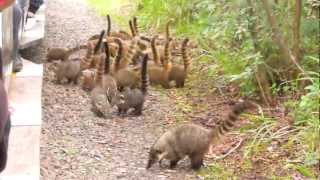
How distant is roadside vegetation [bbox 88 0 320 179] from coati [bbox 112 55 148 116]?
15.8 inches

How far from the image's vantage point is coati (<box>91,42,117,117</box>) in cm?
585

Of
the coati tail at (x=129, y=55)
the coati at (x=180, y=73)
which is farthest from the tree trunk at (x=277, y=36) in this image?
the coati tail at (x=129, y=55)

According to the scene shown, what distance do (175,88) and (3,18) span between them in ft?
6.24

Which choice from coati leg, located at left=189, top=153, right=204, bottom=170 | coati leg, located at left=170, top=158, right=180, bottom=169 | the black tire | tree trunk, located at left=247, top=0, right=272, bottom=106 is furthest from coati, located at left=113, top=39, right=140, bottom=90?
the black tire

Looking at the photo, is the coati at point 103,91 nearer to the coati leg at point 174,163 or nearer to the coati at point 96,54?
the coati at point 96,54

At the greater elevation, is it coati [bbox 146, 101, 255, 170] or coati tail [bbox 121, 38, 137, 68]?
coati tail [bbox 121, 38, 137, 68]

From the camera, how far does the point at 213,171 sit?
15.3 feet

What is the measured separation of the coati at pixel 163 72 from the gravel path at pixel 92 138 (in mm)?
180

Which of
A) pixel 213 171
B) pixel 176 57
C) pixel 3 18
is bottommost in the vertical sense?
pixel 213 171

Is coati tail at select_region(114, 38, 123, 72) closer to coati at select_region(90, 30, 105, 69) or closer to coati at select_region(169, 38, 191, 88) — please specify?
coati at select_region(90, 30, 105, 69)

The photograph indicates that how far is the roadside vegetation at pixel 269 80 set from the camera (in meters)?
4.60

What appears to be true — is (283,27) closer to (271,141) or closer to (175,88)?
(271,141)

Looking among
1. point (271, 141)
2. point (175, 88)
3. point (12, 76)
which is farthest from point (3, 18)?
point (271, 141)

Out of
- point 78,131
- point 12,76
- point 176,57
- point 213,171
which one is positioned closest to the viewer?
point 213,171
